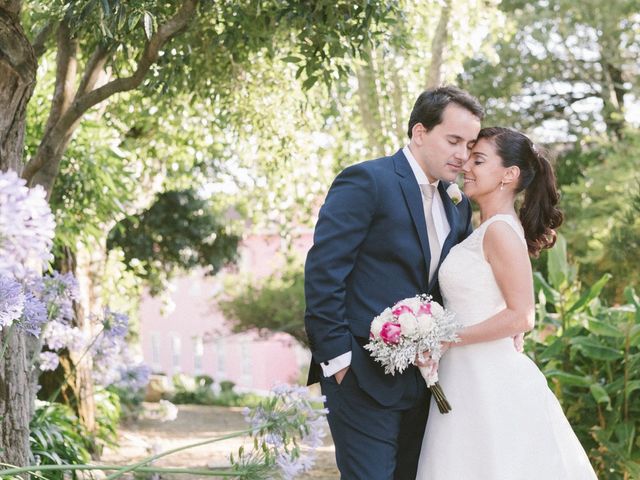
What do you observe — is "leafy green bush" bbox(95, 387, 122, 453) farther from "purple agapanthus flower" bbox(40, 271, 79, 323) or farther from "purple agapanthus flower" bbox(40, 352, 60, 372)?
"purple agapanthus flower" bbox(40, 271, 79, 323)

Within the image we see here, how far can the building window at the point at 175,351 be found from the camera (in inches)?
1483

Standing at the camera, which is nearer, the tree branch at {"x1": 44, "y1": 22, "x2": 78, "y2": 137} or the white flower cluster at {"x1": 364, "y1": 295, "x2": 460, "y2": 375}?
the white flower cluster at {"x1": 364, "y1": 295, "x2": 460, "y2": 375}

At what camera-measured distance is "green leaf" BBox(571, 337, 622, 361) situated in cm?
531

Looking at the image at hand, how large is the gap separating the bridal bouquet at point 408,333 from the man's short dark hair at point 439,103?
68 cm

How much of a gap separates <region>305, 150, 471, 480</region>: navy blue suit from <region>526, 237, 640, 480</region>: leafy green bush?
223cm

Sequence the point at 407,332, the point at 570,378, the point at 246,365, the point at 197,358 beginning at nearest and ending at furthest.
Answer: the point at 407,332 < the point at 570,378 < the point at 246,365 < the point at 197,358

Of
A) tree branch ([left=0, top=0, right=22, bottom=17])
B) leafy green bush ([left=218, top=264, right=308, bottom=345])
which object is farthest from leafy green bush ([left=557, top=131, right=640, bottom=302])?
leafy green bush ([left=218, top=264, right=308, bottom=345])

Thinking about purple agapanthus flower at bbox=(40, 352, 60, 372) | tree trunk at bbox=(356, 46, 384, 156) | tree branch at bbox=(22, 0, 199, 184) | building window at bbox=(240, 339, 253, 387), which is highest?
tree trunk at bbox=(356, 46, 384, 156)

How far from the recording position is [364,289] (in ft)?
10.9

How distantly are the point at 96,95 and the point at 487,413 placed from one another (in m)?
2.68

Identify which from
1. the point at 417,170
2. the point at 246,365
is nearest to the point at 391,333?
the point at 417,170

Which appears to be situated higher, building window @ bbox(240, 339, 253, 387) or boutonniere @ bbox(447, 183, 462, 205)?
boutonniere @ bbox(447, 183, 462, 205)

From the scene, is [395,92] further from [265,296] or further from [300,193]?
[265,296]

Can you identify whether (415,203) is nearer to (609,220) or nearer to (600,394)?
(600,394)
